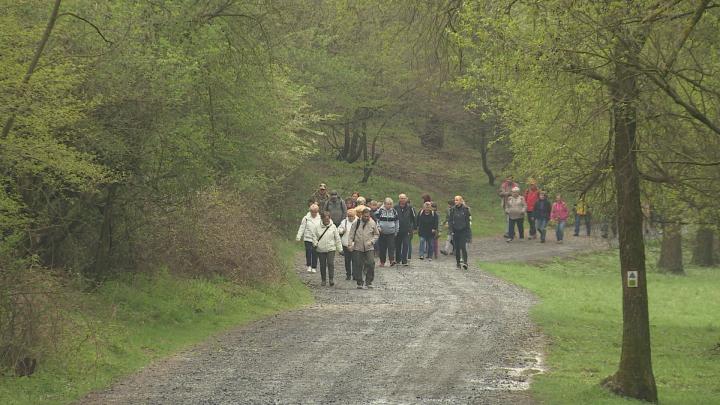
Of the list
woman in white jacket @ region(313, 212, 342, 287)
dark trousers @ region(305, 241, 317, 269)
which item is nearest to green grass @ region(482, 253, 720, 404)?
woman in white jacket @ region(313, 212, 342, 287)

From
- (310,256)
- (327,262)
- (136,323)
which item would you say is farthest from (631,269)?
(310,256)

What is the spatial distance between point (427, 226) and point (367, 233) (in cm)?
640

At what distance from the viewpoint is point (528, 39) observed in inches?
495

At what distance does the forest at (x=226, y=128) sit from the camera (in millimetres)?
12422

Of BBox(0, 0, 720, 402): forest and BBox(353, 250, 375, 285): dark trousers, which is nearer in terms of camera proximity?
BBox(0, 0, 720, 402): forest

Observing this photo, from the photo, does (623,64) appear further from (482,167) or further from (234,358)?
(482,167)

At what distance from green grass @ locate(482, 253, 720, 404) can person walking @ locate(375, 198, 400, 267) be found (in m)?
2.88

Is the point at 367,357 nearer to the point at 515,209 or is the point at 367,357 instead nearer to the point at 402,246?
the point at 402,246

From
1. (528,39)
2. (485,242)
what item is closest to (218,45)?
(528,39)

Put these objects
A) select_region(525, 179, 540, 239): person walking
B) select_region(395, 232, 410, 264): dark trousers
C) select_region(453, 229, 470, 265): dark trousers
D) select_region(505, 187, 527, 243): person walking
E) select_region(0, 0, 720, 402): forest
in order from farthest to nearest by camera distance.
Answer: select_region(525, 179, 540, 239): person walking < select_region(505, 187, 527, 243): person walking < select_region(395, 232, 410, 264): dark trousers < select_region(453, 229, 470, 265): dark trousers < select_region(0, 0, 720, 402): forest

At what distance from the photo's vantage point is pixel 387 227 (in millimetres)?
28281

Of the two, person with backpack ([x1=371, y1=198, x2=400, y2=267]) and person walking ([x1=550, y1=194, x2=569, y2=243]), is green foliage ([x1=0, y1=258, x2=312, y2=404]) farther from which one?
person walking ([x1=550, y1=194, x2=569, y2=243])

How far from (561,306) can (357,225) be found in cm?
498

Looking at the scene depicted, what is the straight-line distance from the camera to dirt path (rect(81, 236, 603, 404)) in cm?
1284
